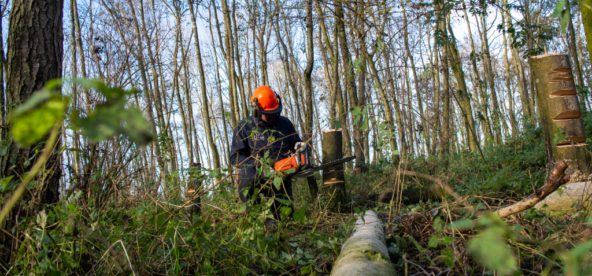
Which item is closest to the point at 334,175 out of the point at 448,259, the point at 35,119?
the point at 448,259

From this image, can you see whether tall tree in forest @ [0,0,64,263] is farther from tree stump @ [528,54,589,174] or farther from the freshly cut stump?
tree stump @ [528,54,589,174]

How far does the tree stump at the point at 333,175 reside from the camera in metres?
4.39

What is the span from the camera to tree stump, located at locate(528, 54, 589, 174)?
3.47m

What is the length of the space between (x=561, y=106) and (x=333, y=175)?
267cm

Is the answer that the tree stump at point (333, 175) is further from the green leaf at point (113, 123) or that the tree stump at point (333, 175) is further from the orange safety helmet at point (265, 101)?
the green leaf at point (113, 123)

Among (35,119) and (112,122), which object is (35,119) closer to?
(35,119)

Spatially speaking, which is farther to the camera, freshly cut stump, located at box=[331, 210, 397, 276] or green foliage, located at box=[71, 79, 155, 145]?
freshly cut stump, located at box=[331, 210, 397, 276]

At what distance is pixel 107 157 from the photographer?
2240mm

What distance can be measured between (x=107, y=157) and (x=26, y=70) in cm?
91

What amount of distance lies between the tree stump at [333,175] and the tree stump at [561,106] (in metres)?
2.39

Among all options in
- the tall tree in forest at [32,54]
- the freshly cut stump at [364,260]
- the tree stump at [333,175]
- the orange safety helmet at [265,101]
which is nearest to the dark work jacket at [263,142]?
the orange safety helmet at [265,101]

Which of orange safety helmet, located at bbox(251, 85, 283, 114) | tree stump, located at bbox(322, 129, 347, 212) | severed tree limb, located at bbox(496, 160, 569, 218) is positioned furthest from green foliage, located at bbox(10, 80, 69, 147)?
tree stump, located at bbox(322, 129, 347, 212)

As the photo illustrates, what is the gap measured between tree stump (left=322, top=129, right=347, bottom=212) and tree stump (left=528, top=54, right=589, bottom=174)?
2.39 metres

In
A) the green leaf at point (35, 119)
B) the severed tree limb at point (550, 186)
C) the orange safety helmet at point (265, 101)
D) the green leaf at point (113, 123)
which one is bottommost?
the severed tree limb at point (550, 186)
